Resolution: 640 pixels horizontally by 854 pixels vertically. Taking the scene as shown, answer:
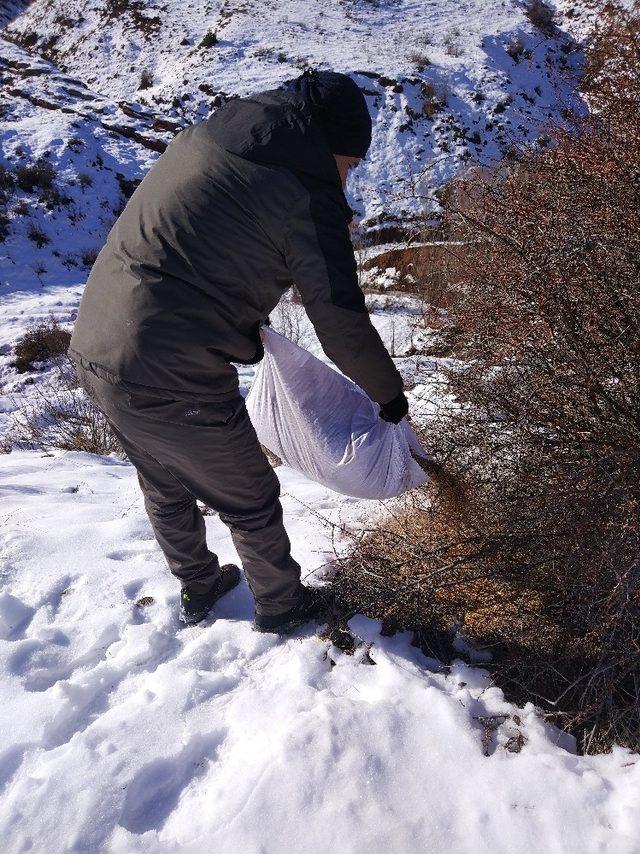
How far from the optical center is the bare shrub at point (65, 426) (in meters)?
4.49

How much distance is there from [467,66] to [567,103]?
16731 millimetres

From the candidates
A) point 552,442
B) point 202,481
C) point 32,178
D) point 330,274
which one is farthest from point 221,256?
point 32,178

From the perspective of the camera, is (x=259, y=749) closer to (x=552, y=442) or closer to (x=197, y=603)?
(x=197, y=603)

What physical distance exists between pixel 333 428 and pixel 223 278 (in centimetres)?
74

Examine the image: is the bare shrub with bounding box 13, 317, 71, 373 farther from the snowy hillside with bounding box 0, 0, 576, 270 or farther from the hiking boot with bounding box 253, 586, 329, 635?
the hiking boot with bounding box 253, 586, 329, 635

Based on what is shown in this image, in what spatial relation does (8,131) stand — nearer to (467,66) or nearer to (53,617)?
(467,66)

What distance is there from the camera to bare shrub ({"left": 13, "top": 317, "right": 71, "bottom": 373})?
7.52m

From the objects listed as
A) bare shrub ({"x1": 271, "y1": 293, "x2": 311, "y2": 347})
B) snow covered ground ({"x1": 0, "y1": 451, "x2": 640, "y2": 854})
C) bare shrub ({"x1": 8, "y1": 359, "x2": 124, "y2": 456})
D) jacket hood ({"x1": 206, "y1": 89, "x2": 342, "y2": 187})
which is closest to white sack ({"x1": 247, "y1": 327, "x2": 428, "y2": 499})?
snow covered ground ({"x1": 0, "y1": 451, "x2": 640, "y2": 854})

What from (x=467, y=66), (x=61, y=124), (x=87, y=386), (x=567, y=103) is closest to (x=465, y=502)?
(x=87, y=386)

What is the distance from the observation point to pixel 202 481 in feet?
5.31

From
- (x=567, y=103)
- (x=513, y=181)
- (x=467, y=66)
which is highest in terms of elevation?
(x=467, y=66)

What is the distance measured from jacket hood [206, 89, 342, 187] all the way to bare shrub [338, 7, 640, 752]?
0.43 meters

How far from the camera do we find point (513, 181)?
167 cm

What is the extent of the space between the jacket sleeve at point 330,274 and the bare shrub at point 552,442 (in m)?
0.39
